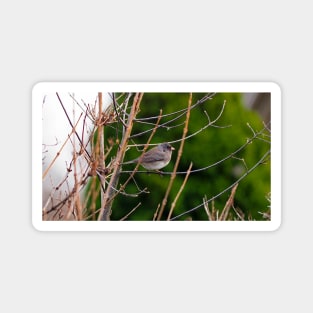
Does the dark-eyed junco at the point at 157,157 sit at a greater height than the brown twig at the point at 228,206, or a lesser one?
greater

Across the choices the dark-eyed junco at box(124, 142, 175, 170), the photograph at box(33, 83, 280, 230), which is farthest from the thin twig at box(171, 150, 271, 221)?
the dark-eyed junco at box(124, 142, 175, 170)

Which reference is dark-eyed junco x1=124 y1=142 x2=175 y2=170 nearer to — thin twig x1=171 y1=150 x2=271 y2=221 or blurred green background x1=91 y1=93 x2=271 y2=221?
blurred green background x1=91 y1=93 x2=271 y2=221

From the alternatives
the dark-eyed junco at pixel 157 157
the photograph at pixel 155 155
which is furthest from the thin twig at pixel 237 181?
the dark-eyed junco at pixel 157 157

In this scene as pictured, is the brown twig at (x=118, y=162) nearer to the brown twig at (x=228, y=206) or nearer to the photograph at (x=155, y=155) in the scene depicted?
the photograph at (x=155, y=155)

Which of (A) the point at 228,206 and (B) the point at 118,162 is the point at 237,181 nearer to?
(A) the point at 228,206

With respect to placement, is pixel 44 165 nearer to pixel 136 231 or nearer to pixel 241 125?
pixel 136 231

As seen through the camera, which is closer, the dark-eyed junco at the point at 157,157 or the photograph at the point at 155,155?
the photograph at the point at 155,155
